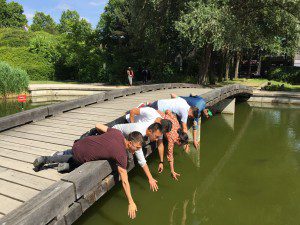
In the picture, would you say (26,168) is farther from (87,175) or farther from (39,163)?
(87,175)

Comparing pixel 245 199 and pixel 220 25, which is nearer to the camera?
pixel 245 199

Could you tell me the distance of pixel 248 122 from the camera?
552 inches

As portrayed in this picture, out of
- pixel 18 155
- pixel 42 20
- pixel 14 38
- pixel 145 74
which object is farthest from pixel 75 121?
pixel 42 20

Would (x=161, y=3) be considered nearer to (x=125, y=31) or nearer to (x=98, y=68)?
(x=125, y=31)

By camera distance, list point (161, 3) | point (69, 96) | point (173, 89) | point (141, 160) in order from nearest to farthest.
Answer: point (141, 160) → point (173, 89) → point (161, 3) → point (69, 96)

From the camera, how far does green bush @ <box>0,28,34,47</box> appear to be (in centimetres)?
3581

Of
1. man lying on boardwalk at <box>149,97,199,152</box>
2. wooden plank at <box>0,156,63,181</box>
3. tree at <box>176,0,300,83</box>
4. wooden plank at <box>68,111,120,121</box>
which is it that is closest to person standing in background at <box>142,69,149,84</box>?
tree at <box>176,0,300,83</box>

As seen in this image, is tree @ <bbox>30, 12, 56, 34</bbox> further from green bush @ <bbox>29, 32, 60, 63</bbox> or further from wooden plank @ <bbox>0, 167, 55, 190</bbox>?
wooden plank @ <bbox>0, 167, 55, 190</bbox>

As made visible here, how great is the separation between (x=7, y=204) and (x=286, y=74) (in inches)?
1029

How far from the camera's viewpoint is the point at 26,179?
4.42 meters

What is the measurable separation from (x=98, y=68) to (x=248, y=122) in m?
15.5

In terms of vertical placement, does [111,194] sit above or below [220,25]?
below

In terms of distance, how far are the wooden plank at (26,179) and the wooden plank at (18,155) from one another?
1.62 ft

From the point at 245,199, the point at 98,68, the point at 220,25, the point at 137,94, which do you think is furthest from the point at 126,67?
the point at 245,199
